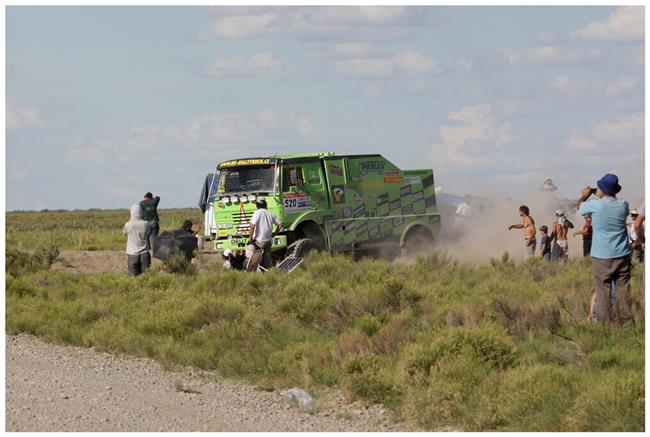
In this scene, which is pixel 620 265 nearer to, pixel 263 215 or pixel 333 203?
pixel 263 215

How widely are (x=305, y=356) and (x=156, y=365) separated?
6.61 ft

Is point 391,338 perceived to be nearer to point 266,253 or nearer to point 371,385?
point 371,385

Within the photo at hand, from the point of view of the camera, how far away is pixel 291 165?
2567 cm

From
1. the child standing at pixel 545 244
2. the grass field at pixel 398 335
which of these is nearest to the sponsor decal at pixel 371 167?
the child standing at pixel 545 244

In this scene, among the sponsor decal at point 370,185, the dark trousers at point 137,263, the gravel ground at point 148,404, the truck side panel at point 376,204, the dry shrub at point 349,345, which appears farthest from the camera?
the sponsor decal at point 370,185

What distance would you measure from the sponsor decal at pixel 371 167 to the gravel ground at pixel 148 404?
43.6 ft

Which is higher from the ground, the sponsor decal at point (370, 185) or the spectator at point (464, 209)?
the sponsor decal at point (370, 185)

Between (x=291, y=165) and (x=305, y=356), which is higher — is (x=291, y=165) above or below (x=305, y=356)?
above

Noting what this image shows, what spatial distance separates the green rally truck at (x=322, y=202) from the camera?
1000 inches

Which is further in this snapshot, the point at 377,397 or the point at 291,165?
the point at 291,165

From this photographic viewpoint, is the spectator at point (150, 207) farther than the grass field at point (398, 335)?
Yes

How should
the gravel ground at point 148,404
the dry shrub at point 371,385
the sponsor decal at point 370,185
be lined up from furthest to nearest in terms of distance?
the sponsor decal at point 370,185
the dry shrub at point 371,385
the gravel ground at point 148,404

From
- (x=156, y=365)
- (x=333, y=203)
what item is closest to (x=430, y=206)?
(x=333, y=203)

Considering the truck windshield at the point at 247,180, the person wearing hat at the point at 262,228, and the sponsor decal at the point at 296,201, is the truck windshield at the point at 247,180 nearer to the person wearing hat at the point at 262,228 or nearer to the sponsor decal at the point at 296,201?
the sponsor decal at the point at 296,201
